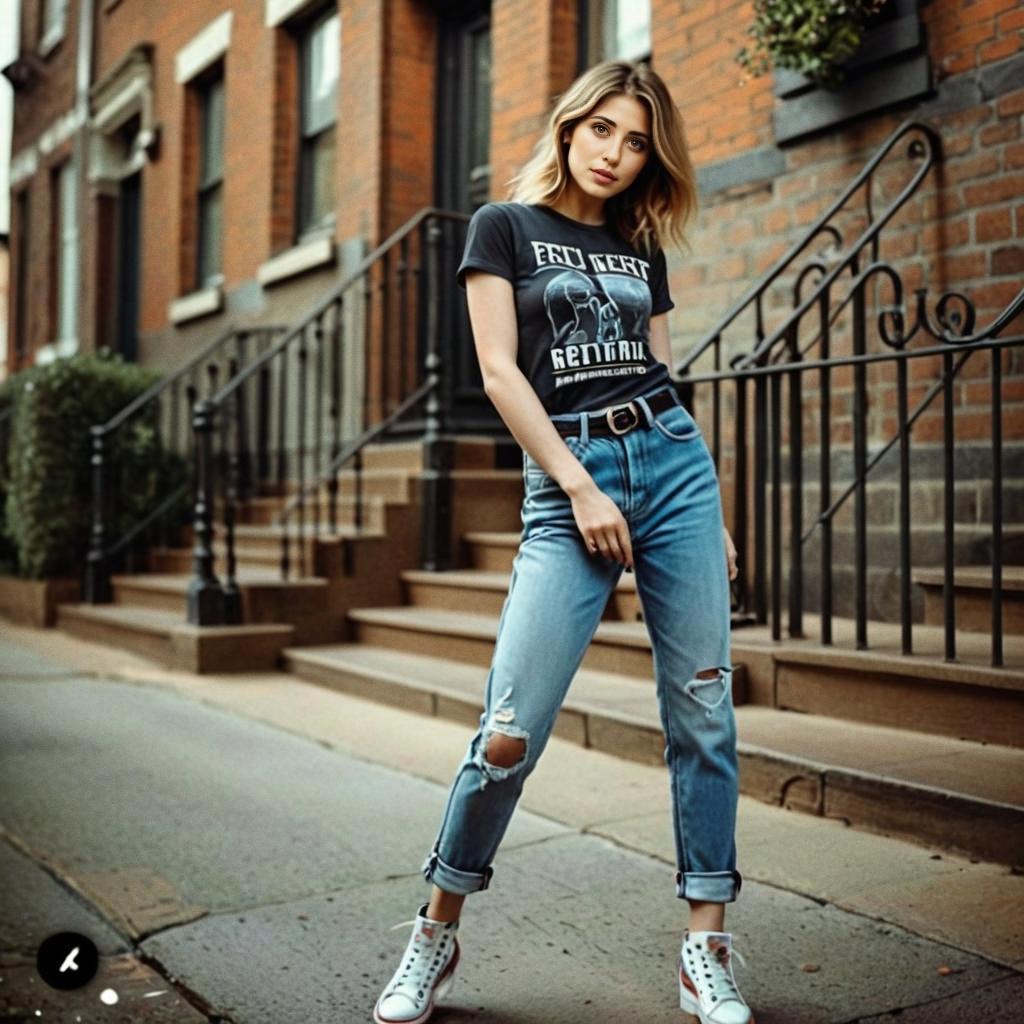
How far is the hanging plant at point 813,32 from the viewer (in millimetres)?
4855

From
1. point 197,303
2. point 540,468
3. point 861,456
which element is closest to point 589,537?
point 540,468

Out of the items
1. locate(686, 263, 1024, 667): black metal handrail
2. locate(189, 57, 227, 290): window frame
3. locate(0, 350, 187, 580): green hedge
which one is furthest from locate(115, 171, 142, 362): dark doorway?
locate(686, 263, 1024, 667): black metal handrail

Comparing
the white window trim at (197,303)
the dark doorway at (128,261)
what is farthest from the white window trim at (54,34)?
the white window trim at (197,303)

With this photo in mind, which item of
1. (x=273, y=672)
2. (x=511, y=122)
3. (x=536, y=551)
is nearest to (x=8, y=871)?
(x=536, y=551)

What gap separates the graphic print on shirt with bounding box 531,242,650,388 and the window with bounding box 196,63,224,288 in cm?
597

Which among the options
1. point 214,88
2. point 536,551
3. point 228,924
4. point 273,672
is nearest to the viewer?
point 536,551

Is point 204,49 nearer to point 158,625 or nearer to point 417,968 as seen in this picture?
point 158,625

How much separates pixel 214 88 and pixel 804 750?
6241 millimetres

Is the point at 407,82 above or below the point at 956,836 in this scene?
→ above

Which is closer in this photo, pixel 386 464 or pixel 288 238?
pixel 386 464

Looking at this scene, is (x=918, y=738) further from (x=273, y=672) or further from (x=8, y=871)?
(x=273, y=672)

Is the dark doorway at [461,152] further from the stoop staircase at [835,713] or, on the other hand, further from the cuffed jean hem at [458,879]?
the cuffed jean hem at [458,879]

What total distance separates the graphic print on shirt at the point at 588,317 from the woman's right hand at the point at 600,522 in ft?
0.75

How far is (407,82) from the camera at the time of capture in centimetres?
827
